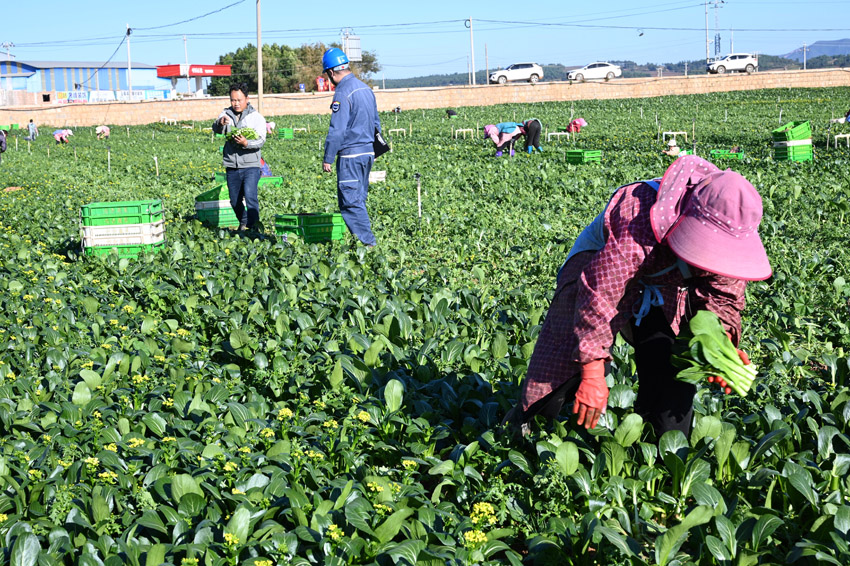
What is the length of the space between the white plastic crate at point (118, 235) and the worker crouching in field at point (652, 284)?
552 centimetres

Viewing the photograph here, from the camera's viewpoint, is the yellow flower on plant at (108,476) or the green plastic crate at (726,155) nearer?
the yellow flower on plant at (108,476)

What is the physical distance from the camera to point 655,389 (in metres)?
3.42

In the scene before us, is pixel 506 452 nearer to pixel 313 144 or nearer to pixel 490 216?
pixel 490 216

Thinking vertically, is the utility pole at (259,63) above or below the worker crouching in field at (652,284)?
above

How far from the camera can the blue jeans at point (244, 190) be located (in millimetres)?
9039

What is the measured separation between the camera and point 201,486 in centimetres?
326

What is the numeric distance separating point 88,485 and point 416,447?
1371 mm

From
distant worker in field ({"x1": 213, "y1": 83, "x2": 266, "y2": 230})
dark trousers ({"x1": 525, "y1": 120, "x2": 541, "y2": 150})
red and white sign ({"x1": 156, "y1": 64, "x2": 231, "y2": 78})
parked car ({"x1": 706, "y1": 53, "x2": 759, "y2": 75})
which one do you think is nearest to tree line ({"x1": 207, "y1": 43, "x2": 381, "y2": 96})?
red and white sign ({"x1": 156, "y1": 64, "x2": 231, "y2": 78})

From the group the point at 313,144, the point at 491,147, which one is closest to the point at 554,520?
the point at 491,147

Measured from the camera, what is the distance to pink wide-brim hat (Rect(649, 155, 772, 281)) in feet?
8.33

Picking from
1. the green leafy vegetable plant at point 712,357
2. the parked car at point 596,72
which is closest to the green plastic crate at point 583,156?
the green leafy vegetable plant at point 712,357

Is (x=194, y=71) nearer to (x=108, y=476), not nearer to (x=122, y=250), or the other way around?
(x=122, y=250)

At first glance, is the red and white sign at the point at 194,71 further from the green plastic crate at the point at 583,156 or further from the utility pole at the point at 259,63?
the green plastic crate at the point at 583,156

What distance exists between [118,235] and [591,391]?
6.17m
